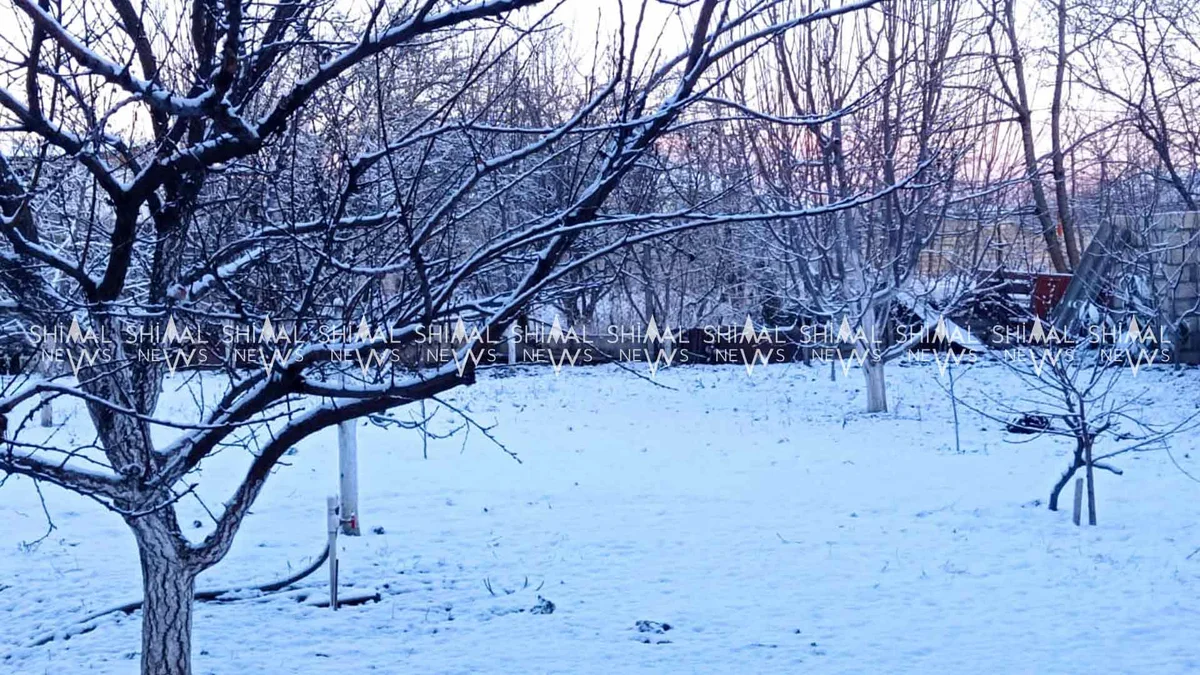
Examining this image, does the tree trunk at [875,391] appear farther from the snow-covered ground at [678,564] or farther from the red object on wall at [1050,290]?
the red object on wall at [1050,290]

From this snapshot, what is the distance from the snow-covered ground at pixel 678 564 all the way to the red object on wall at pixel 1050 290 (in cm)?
954

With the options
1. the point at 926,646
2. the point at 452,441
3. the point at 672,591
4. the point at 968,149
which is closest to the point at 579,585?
the point at 672,591

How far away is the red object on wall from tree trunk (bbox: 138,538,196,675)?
21.0 m

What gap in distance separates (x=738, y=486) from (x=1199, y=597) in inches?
201

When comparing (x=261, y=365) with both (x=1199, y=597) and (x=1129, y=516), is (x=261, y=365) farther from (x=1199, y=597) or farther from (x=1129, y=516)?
(x=1129, y=516)

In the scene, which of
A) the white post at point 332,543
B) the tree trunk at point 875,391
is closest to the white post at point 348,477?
the white post at point 332,543

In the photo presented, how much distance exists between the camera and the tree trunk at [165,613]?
4.49 m

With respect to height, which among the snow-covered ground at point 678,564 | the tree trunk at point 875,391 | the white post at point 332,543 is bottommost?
the snow-covered ground at point 678,564

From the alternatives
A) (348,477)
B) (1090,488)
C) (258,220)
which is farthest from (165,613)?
(1090,488)

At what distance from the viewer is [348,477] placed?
9211mm

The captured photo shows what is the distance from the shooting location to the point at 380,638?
654cm

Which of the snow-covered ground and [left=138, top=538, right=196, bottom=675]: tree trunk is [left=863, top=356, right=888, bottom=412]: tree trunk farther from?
[left=138, top=538, right=196, bottom=675]: tree trunk

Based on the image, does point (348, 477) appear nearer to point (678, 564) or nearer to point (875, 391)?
point (678, 564)

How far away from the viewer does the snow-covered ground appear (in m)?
6.20
